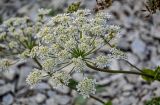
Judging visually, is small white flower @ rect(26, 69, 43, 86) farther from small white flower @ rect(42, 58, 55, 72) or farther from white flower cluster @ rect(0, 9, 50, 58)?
white flower cluster @ rect(0, 9, 50, 58)

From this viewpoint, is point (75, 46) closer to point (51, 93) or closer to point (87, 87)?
point (87, 87)

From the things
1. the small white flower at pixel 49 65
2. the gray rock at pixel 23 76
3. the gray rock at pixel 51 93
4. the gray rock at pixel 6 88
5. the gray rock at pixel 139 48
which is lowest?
the gray rock at pixel 51 93

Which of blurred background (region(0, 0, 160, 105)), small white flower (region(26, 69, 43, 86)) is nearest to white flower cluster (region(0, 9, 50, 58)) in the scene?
small white flower (region(26, 69, 43, 86))

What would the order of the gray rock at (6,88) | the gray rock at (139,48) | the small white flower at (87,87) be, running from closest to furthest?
the small white flower at (87,87)
the gray rock at (6,88)
the gray rock at (139,48)

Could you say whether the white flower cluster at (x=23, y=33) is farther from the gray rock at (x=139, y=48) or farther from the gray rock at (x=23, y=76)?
the gray rock at (x=139, y=48)

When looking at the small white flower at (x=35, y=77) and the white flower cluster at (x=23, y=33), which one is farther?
the white flower cluster at (x=23, y=33)

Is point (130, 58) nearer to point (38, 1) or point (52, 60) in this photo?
point (38, 1)

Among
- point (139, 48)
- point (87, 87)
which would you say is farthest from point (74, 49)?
point (139, 48)

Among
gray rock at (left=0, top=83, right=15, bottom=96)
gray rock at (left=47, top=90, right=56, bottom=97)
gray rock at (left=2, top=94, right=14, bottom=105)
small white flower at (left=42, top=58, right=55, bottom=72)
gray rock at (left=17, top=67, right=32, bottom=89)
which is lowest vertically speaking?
gray rock at (left=2, top=94, right=14, bottom=105)

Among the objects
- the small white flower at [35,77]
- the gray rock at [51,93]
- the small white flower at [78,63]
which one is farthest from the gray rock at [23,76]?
the small white flower at [78,63]
